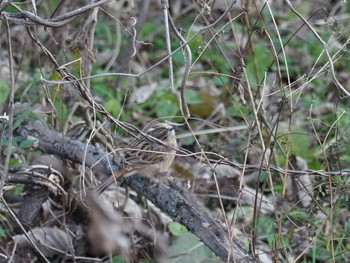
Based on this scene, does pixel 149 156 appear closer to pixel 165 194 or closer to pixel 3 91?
pixel 165 194

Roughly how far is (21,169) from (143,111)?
6.85 ft

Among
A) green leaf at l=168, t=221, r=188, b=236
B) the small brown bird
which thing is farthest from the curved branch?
green leaf at l=168, t=221, r=188, b=236

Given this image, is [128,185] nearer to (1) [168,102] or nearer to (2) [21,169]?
(2) [21,169]

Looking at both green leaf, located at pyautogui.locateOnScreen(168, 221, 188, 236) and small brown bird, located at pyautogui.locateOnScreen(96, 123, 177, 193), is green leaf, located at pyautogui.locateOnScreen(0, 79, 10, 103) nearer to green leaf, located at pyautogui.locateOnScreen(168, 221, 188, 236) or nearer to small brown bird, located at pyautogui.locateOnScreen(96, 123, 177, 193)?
small brown bird, located at pyautogui.locateOnScreen(96, 123, 177, 193)

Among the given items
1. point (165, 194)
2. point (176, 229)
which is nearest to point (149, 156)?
point (165, 194)

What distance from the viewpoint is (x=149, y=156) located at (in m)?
3.96

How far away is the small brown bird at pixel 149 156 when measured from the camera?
12.3 feet

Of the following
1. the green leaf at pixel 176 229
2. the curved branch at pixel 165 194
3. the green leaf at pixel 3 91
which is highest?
the curved branch at pixel 165 194

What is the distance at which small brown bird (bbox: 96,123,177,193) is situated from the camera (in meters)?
3.74

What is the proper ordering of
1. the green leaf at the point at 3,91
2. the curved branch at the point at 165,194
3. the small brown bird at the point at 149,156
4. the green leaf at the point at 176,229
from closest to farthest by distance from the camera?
1. the curved branch at the point at 165,194
2. the small brown bird at the point at 149,156
3. the green leaf at the point at 176,229
4. the green leaf at the point at 3,91

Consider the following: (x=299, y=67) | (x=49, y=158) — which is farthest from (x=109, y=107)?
(x=299, y=67)

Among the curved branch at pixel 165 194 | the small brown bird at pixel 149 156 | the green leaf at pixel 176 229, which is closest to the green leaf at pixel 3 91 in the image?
the curved branch at pixel 165 194

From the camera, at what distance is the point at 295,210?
4.20m

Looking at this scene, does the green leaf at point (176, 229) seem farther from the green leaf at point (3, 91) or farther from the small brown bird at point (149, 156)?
the green leaf at point (3, 91)
